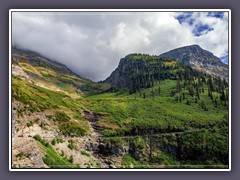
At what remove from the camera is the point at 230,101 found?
10875 millimetres

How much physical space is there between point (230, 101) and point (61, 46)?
8.00 meters

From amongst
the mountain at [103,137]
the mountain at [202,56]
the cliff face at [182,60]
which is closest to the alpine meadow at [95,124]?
the mountain at [103,137]

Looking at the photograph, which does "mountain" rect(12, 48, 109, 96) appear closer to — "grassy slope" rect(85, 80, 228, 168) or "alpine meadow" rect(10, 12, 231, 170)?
"alpine meadow" rect(10, 12, 231, 170)

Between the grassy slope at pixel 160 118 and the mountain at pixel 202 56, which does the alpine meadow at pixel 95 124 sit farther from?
the grassy slope at pixel 160 118

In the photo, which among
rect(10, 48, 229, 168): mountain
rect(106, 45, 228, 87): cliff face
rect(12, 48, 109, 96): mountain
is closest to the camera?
rect(10, 48, 229, 168): mountain

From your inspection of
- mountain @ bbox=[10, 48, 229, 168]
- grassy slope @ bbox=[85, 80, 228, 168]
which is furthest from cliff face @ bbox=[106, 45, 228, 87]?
grassy slope @ bbox=[85, 80, 228, 168]

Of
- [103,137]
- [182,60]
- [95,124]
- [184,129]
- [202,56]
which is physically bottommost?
[103,137]

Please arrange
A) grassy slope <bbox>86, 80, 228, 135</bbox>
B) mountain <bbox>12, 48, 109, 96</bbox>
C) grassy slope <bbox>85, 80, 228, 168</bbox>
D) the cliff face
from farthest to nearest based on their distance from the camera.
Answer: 1. grassy slope <bbox>86, 80, 228, 135</bbox>
2. the cliff face
3. mountain <bbox>12, 48, 109, 96</bbox>
4. grassy slope <bbox>85, 80, 228, 168</bbox>

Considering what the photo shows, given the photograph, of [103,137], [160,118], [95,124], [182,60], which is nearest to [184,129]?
[160,118]

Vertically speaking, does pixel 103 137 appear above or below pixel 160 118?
below

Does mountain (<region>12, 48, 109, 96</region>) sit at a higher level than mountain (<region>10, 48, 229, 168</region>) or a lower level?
higher

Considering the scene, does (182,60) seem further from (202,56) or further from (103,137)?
(103,137)

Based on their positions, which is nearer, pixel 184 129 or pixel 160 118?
pixel 184 129
